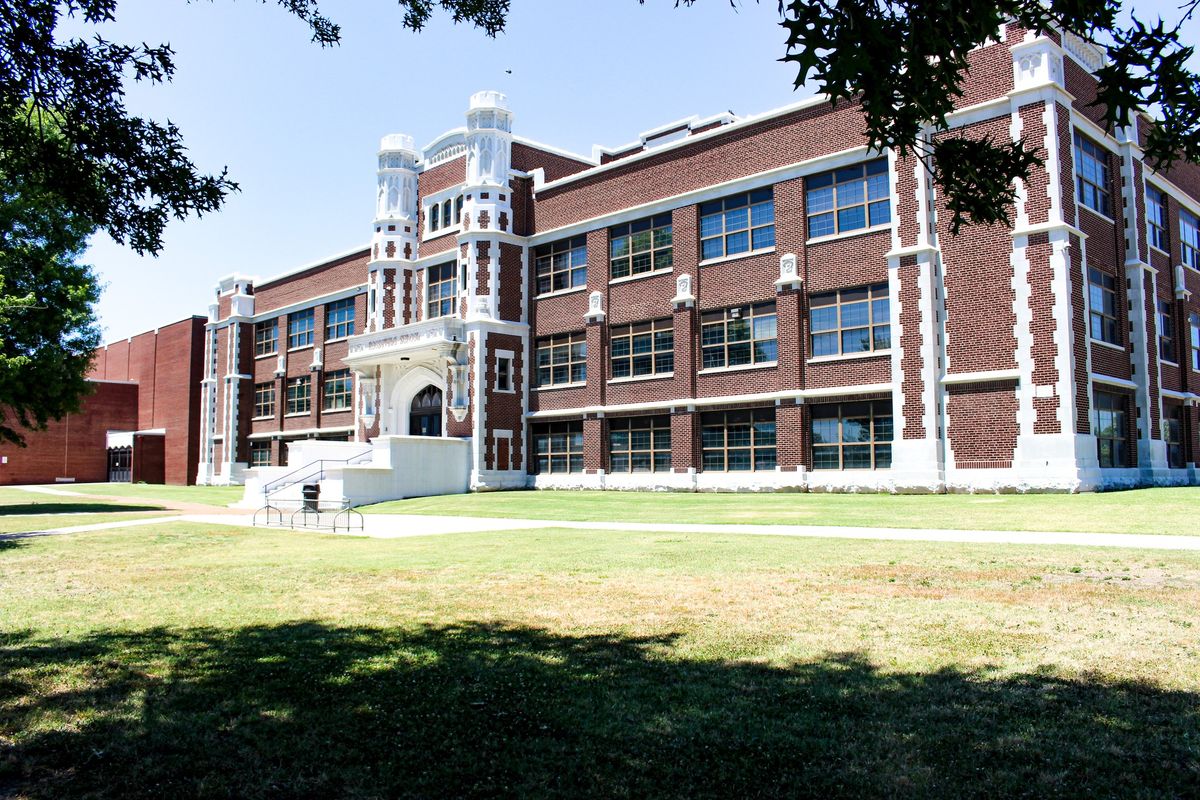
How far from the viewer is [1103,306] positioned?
1030 inches

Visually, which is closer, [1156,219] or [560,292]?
[1156,219]

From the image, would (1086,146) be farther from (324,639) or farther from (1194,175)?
(324,639)

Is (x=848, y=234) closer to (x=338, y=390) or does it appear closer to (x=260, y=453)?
(x=338, y=390)

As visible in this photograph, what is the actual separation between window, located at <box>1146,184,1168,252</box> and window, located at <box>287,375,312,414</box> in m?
41.6

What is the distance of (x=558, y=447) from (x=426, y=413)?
7.71 m

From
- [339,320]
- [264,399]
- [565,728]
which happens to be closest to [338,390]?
[339,320]

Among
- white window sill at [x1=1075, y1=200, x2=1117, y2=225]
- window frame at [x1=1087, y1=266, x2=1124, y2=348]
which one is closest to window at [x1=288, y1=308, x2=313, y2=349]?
white window sill at [x1=1075, y1=200, x2=1117, y2=225]

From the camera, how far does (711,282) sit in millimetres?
30750

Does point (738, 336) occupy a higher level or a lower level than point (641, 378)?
higher

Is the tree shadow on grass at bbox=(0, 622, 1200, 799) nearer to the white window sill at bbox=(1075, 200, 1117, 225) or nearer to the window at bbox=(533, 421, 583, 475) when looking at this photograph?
the white window sill at bbox=(1075, 200, 1117, 225)

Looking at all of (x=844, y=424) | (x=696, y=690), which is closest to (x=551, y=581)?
(x=696, y=690)

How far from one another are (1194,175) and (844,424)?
1991 centimetres

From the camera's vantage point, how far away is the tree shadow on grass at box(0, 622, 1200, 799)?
12.8 ft

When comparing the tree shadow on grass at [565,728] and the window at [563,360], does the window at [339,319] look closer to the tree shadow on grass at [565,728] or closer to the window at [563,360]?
the window at [563,360]
